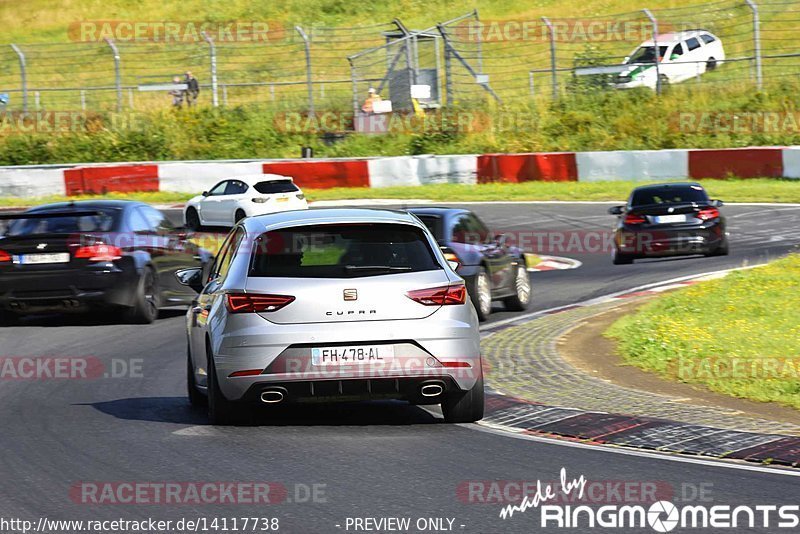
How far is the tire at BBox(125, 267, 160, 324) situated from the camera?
15289 mm

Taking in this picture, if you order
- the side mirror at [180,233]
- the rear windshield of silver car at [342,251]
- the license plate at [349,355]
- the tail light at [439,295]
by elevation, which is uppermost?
the rear windshield of silver car at [342,251]

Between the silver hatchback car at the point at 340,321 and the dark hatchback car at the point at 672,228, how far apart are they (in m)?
Result: 13.2

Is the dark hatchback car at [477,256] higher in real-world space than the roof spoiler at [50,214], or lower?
lower

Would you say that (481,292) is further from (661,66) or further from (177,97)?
(177,97)

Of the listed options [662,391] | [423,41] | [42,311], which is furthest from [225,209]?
[662,391]

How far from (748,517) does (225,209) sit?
78.7 feet

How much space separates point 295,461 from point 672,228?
1479cm

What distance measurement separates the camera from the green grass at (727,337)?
413 inches

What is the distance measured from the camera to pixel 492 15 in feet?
198

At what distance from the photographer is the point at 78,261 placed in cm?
1488

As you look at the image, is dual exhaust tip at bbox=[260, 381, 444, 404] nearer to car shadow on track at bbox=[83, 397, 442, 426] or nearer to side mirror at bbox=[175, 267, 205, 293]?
car shadow on track at bbox=[83, 397, 442, 426]

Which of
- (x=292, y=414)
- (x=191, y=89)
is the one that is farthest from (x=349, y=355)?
(x=191, y=89)

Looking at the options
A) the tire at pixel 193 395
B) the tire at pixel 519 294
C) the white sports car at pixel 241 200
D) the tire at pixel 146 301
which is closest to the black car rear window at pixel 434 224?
the tire at pixel 519 294

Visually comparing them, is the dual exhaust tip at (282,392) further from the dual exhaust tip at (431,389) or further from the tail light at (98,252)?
the tail light at (98,252)
